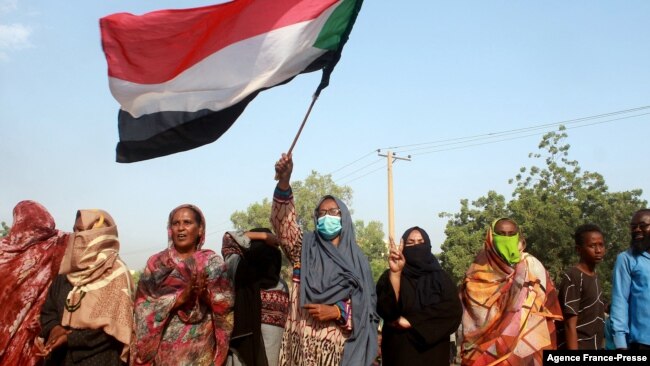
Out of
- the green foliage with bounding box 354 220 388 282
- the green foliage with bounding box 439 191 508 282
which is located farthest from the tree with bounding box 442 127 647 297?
the green foliage with bounding box 354 220 388 282

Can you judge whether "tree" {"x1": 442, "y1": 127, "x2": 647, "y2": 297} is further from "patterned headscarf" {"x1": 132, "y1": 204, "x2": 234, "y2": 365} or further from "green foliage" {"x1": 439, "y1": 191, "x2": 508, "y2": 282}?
"patterned headscarf" {"x1": 132, "y1": 204, "x2": 234, "y2": 365}

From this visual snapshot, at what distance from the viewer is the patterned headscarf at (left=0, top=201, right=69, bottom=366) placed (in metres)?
5.04

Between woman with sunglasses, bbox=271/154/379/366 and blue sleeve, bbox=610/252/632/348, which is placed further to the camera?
blue sleeve, bbox=610/252/632/348

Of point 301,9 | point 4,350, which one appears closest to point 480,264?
point 301,9

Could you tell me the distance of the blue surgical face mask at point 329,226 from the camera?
4660mm

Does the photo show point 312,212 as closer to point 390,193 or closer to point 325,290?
point 390,193

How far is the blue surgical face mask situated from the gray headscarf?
0.05 m

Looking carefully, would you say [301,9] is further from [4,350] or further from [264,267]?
[4,350]

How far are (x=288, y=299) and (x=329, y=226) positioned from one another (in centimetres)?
98

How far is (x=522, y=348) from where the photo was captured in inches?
206

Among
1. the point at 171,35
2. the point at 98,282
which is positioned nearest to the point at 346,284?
the point at 98,282

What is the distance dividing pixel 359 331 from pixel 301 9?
2.43 meters

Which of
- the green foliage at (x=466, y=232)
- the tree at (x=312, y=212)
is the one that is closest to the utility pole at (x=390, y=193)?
the green foliage at (x=466, y=232)

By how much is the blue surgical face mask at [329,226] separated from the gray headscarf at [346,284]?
52 millimetres
